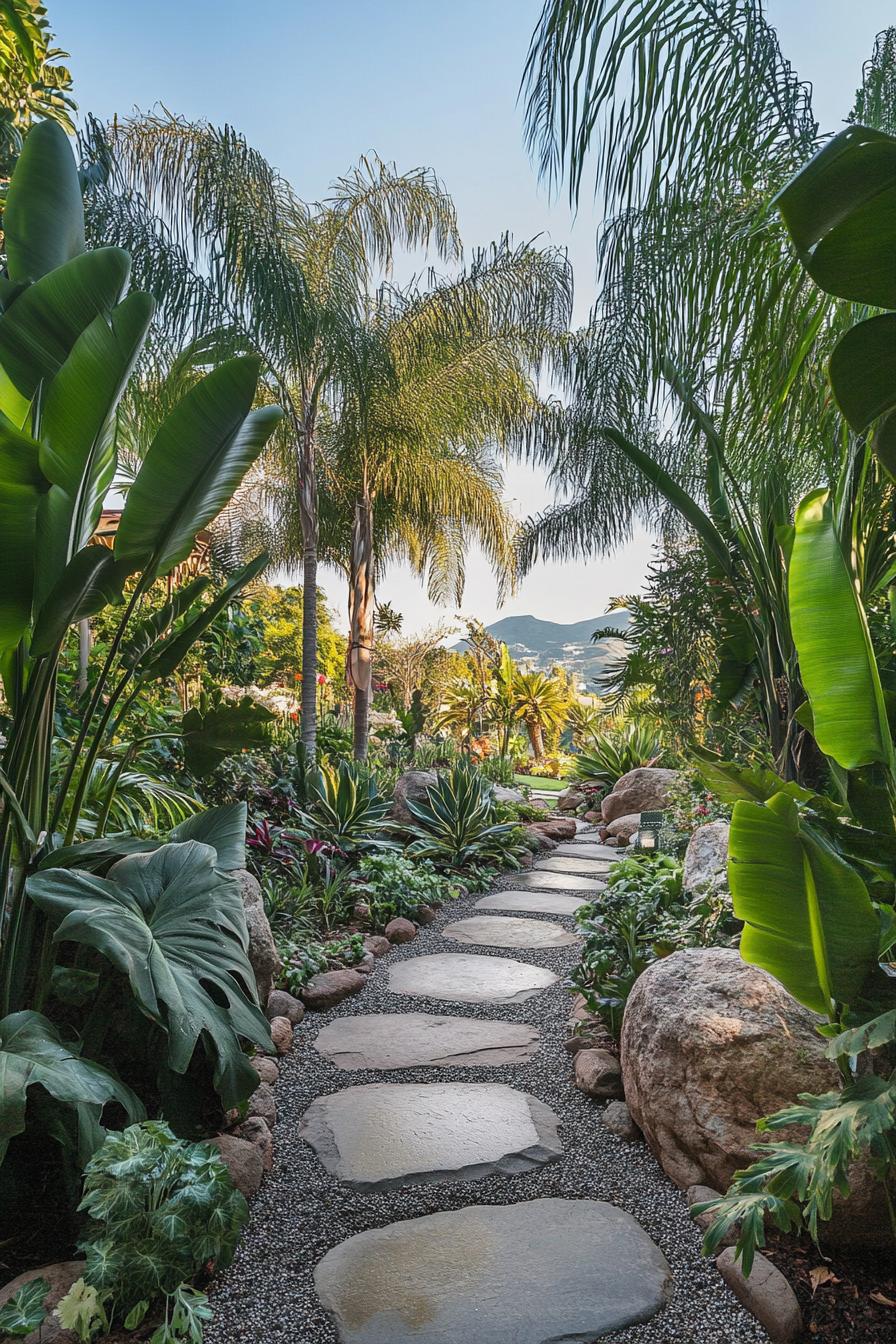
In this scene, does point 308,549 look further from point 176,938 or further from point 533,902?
point 176,938

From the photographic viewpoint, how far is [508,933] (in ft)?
17.4

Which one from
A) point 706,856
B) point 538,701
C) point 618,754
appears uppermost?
point 538,701

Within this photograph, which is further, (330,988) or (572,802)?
(572,802)

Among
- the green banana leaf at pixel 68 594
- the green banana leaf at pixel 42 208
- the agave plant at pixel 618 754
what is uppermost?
the green banana leaf at pixel 42 208

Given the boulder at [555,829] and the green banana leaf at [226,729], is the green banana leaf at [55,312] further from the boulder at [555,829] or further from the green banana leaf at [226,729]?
the boulder at [555,829]

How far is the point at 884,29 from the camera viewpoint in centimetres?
364

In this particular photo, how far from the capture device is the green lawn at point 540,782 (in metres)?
15.1

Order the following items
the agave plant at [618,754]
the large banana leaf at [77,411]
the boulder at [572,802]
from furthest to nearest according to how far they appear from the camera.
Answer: the boulder at [572,802], the agave plant at [618,754], the large banana leaf at [77,411]

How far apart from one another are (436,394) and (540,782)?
347 inches

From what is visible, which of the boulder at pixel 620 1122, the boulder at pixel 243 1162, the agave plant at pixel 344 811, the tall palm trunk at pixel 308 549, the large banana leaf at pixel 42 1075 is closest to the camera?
the large banana leaf at pixel 42 1075

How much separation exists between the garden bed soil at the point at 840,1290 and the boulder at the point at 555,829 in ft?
22.9

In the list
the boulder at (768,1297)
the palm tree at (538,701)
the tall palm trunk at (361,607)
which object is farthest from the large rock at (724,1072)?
the palm tree at (538,701)

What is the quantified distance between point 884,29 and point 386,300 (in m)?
6.43

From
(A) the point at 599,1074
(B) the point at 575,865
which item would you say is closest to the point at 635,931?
(A) the point at 599,1074
